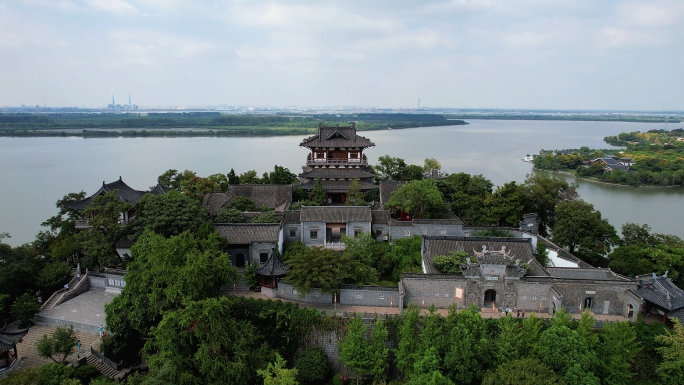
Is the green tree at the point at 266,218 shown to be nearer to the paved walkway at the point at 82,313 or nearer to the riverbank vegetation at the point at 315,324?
the riverbank vegetation at the point at 315,324

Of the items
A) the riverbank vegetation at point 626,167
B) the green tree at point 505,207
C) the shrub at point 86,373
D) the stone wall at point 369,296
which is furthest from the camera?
the riverbank vegetation at point 626,167

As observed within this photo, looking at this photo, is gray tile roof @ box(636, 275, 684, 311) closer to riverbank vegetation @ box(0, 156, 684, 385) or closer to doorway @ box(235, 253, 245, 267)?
riverbank vegetation @ box(0, 156, 684, 385)

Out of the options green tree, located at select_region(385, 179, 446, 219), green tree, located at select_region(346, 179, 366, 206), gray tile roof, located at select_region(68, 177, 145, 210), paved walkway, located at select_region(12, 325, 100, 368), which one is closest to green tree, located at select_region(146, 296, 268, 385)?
paved walkway, located at select_region(12, 325, 100, 368)

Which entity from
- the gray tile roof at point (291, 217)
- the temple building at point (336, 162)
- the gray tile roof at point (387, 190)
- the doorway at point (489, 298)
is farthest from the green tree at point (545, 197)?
the gray tile roof at point (291, 217)

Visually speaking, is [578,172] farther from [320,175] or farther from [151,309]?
[151,309]

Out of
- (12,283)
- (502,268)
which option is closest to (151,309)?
(12,283)

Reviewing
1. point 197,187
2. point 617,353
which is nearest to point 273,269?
point 197,187
